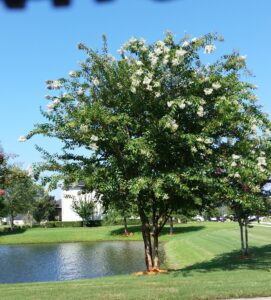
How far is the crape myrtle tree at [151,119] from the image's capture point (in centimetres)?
1386

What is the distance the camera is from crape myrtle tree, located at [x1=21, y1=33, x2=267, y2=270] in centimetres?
1386

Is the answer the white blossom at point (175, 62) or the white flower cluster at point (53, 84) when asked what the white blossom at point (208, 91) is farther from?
the white flower cluster at point (53, 84)

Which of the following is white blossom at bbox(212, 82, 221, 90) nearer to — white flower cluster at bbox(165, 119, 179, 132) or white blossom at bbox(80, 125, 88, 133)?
white flower cluster at bbox(165, 119, 179, 132)

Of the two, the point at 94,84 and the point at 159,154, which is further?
the point at 94,84

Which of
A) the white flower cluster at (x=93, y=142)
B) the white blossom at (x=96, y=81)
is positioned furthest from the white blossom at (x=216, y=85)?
the white flower cluster at (x=93, y=142)

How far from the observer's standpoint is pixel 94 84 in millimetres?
15281

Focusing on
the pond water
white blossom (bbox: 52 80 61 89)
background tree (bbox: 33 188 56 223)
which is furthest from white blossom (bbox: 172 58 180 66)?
background tree (bbox: 33 188 56 223)

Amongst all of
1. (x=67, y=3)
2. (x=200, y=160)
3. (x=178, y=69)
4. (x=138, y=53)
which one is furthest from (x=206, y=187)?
(x=67, y=3)

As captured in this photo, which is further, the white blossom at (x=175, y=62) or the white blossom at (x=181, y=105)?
the white blossom at (x=175, y=62)

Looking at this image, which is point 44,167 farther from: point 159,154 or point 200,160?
point 200,160

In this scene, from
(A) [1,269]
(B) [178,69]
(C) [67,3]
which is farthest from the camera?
(A) [1,269]

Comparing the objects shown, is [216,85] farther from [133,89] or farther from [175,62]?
[133,89]

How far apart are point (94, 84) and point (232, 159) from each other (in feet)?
16.3

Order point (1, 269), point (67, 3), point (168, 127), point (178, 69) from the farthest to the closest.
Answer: point (1, 269) → point (178, 69) → point (168, 127) → point (67, 3)
